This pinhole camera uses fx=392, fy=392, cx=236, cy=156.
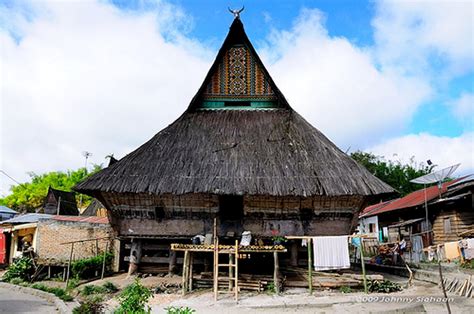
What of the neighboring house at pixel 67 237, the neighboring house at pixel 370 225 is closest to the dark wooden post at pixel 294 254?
the neighboring house at pixel 67 237

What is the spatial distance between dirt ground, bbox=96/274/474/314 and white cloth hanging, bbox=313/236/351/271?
0.79 m

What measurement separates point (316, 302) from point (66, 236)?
13249 mm

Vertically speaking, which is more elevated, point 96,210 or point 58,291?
point 96,210

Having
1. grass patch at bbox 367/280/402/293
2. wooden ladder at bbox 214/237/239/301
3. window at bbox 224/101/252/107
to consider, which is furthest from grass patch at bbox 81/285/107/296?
window at bbox 224/101/252/107

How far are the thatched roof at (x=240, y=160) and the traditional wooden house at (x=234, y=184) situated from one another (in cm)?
3

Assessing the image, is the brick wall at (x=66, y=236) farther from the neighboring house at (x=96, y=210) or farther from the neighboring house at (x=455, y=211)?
the neighboring house at (x=455, y=211)

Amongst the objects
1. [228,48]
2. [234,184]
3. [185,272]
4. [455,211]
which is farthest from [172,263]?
[455,211]

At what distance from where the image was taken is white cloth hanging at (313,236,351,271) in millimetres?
11562

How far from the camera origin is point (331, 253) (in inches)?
457

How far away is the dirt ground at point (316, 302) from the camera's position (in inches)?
378

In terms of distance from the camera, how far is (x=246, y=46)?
16.5 m

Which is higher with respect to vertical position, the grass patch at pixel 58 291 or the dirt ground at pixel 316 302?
the dirt ground at pixel 316 302

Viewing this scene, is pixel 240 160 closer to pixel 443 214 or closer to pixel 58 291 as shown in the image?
pixel 58 291

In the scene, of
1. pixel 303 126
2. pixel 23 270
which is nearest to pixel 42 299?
pixel 23 270
